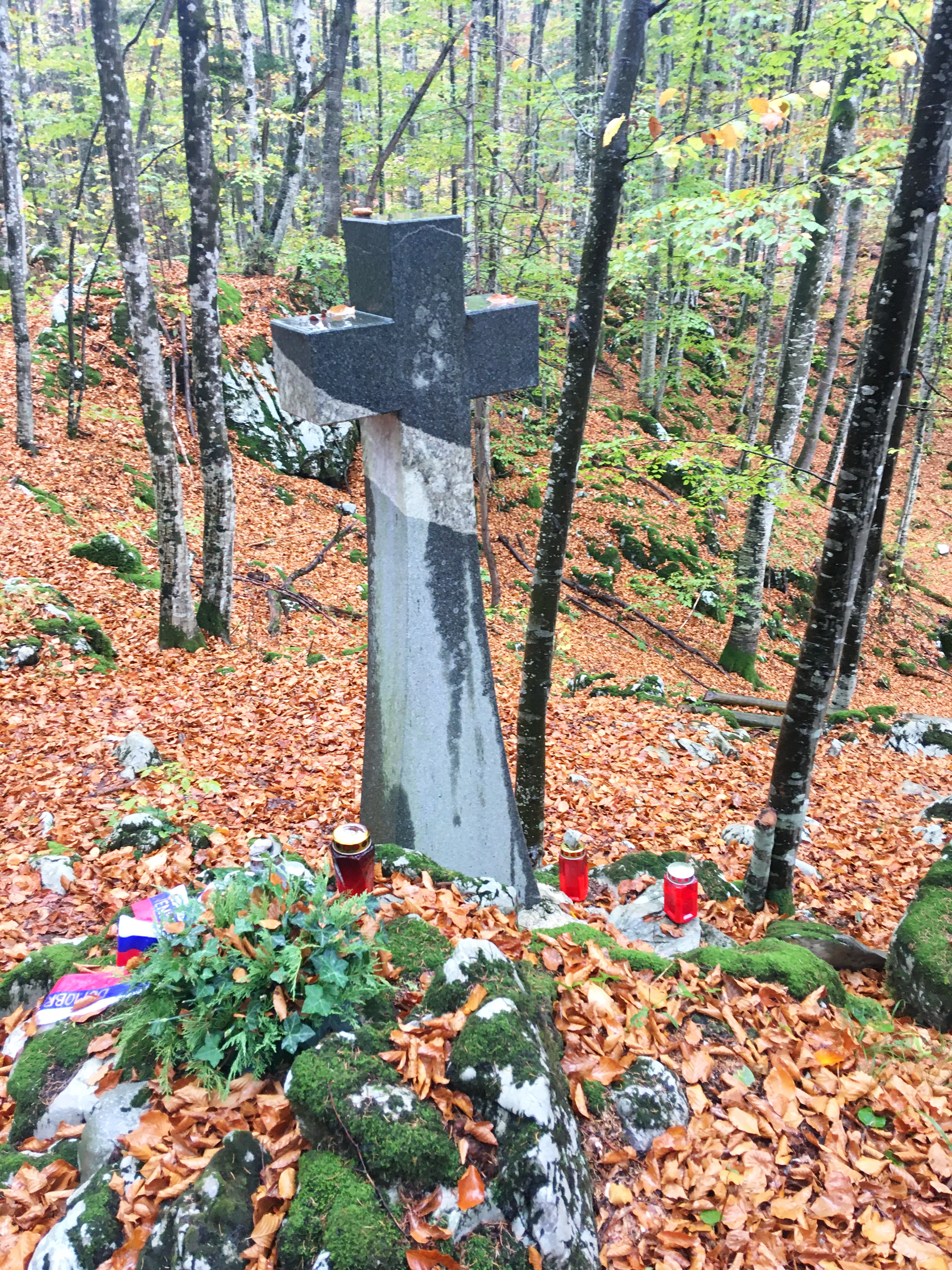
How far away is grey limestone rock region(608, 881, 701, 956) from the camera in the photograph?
16.2ft

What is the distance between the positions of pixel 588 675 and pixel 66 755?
23.0 feet

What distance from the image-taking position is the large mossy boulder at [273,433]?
14.7 metres

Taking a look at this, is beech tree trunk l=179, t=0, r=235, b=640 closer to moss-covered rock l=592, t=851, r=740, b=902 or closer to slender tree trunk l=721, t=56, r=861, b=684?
moss-covered rock l=592, t=851, r=740, b=902

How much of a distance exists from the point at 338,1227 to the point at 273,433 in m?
14.6

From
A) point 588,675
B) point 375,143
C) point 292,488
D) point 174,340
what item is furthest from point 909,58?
point 375,143

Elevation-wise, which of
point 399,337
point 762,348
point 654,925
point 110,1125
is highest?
point 399,337

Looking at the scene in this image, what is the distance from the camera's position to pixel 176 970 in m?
2.87

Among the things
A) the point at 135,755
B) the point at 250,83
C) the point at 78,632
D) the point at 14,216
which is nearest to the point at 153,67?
the point at 14,216

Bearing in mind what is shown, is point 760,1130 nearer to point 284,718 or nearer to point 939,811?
point 939,811

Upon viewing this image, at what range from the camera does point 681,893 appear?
16.1 feet

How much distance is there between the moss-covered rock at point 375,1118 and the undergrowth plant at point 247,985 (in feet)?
0.54

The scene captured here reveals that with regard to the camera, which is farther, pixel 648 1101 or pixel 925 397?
pixel 925 397

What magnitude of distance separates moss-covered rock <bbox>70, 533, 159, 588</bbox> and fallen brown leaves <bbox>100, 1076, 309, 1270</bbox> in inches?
354

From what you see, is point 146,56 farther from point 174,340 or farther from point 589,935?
point 589,935
